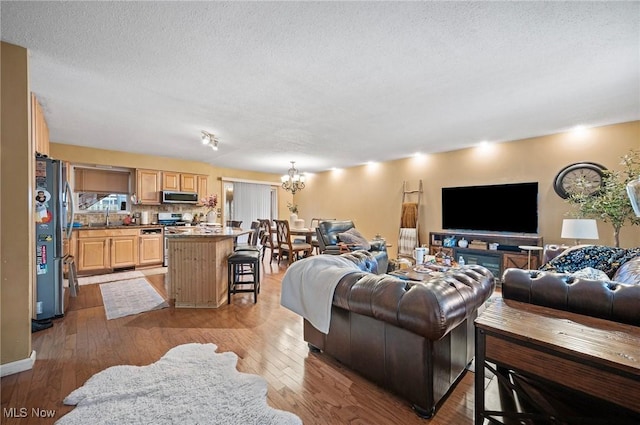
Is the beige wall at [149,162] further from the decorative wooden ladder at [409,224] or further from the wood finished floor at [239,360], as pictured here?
the decorative wooden ladder at [409,224]

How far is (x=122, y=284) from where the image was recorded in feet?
14.7

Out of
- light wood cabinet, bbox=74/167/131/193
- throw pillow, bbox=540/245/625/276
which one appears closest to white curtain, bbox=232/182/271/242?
light wood cabinet, bbox=74/167/131/193

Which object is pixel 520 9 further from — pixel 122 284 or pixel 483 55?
pixel 122 284

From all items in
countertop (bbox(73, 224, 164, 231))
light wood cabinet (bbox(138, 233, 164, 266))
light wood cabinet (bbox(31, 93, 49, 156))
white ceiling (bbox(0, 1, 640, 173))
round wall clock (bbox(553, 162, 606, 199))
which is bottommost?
light wood cabinet (bbox(138, 233, 164, 266))

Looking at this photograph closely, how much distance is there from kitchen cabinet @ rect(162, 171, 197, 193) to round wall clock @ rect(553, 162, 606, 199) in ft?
23.8

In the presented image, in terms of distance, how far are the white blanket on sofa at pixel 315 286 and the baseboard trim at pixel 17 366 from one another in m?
2.02

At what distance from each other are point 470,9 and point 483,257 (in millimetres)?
4207

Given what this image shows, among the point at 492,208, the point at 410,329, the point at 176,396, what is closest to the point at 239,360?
the point at 176,396

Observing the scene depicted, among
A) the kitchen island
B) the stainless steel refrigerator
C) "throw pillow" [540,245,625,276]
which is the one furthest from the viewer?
the kitchen island

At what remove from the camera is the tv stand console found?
429cm

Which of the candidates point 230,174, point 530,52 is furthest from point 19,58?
point 230,174

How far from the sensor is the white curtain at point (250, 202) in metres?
7.81

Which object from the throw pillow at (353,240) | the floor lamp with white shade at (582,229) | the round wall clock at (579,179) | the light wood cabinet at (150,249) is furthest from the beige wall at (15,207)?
the round wall clock at (579,179)

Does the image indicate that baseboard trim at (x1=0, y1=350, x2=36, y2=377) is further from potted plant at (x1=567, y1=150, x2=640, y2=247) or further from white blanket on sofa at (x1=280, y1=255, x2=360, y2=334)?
potted plant at (x1=567, y1=150, x2=640, y2=247)
